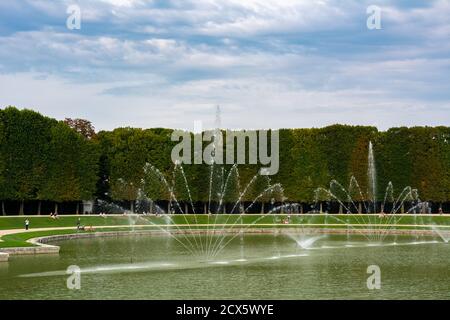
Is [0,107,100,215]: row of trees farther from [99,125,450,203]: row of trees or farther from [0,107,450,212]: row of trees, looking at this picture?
[99,125,450,203]: row of trees

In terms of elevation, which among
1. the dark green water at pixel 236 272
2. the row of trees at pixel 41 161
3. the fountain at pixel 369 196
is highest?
the row of trees at pixel 41 161

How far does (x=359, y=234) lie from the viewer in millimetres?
55875

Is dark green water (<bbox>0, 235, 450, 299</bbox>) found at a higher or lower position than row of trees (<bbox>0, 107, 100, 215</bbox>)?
lower

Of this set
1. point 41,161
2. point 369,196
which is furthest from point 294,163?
point 41,161

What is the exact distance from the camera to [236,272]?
1170 inches

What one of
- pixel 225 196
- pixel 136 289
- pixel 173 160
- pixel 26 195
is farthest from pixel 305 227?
pixel 136 289

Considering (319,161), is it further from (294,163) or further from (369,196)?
(369,196)

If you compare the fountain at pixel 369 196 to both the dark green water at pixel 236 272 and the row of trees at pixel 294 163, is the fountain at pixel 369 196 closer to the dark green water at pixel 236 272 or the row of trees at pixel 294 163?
the row of trees at pixel 294 163

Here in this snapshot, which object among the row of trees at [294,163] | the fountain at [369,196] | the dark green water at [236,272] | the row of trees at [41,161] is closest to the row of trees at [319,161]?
the row of trees at [294,163]

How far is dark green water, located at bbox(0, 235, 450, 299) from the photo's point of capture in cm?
2436

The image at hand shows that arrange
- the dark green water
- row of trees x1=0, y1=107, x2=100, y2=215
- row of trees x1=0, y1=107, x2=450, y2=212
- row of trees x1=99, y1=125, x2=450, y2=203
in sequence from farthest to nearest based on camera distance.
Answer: row of trees x1=99, y1=125, x2=450, y2=203 < row of trees x1=0, y1=107, x2=450, y2=212 < row of trees x1=0, y1=107, x2=100, y2=215 < the dark green water

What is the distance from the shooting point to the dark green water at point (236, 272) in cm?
2436

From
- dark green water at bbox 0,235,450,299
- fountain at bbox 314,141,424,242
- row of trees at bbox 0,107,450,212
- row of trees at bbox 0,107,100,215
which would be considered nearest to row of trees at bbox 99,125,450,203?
row of trees at bbox 0,107,450,212

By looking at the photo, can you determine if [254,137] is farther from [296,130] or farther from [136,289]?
[136,289]
